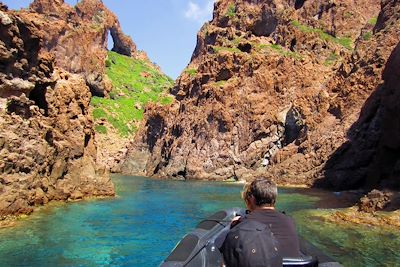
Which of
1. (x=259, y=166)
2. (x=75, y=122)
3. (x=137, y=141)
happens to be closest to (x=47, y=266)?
(x=75, y=122)

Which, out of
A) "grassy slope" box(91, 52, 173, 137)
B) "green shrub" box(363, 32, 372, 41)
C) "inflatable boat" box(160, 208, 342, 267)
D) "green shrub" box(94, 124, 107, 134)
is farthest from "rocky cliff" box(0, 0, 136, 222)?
"green shrub" box(94, 124, 107, 134)

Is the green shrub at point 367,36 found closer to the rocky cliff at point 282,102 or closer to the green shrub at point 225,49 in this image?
the rocky cliff at point 282,102

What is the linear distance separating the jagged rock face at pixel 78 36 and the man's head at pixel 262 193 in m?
92.3

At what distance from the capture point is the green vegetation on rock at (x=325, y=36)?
81.3 m

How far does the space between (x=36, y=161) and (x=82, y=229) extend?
21.6 feet

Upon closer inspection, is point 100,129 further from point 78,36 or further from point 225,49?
point 225,49

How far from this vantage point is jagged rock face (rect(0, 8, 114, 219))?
2075cm

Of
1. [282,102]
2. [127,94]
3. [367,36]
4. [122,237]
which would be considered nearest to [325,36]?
[367,36]

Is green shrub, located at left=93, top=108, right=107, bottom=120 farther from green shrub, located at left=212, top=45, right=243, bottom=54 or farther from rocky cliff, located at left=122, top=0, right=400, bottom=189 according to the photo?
green shrub, located at left=212, top=45, right=243, bottom=54

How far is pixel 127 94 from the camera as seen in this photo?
411 feet

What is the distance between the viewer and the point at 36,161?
23.5 m

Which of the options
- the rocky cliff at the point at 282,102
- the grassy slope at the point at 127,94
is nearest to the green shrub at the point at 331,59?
the rocky cliff at the point at 282,102

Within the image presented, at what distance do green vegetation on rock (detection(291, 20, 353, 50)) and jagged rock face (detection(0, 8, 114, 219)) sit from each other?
5885 centimetres

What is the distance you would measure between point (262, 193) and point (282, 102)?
65250mm
